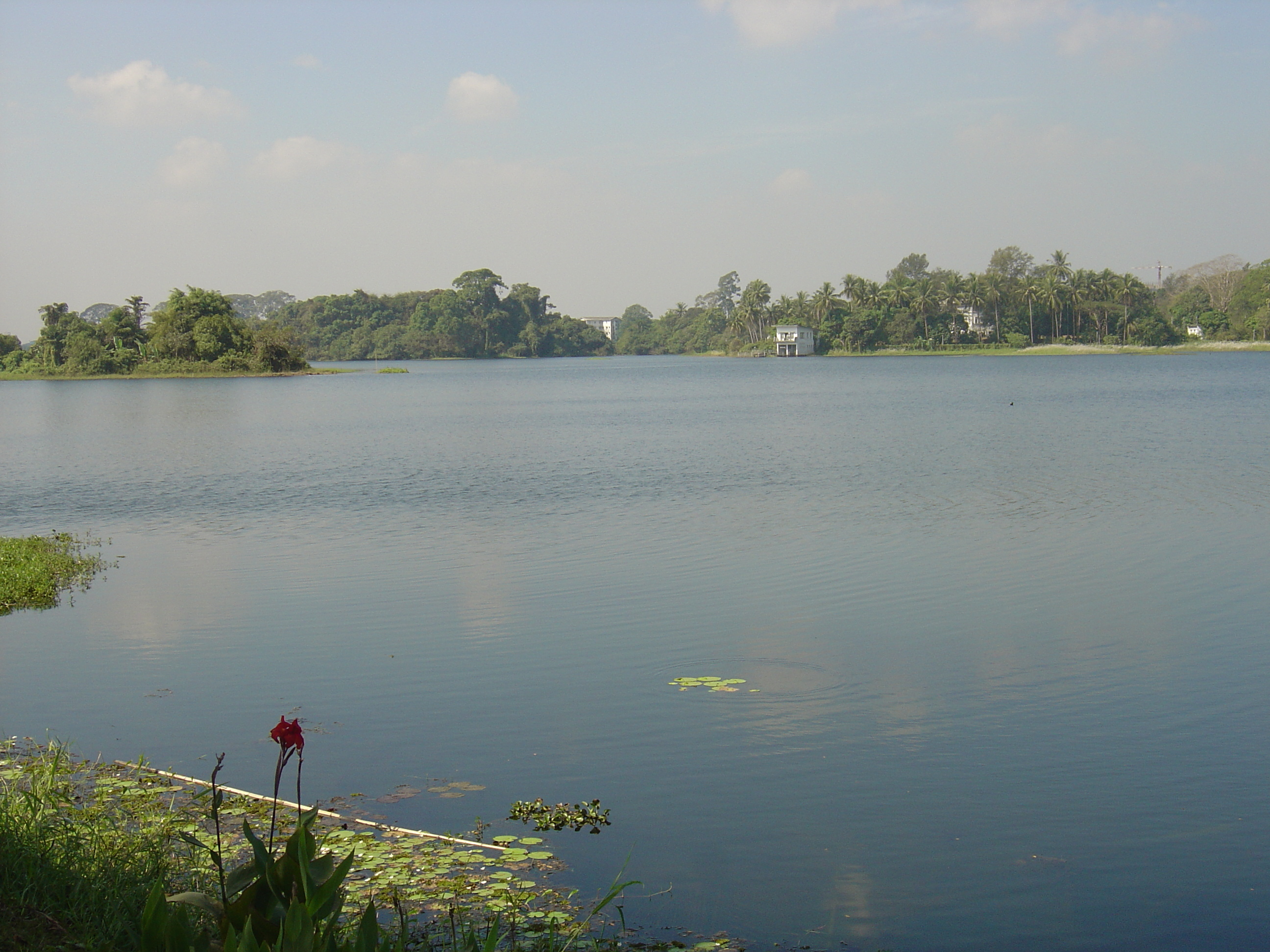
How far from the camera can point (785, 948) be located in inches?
233

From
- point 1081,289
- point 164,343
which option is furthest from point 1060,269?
point 164,343

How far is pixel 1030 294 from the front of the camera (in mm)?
152625

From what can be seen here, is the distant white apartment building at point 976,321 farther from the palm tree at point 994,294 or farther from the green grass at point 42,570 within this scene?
the green grass at point 42,570

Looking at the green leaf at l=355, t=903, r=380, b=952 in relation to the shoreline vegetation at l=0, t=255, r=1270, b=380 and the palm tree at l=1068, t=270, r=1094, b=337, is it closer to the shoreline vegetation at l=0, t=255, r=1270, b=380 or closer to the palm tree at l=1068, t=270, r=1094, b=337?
the shoreline vegetation at l=0, t=255, r=1270, b=380

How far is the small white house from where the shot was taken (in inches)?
6781

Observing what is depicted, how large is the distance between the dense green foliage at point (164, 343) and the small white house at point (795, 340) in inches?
3171

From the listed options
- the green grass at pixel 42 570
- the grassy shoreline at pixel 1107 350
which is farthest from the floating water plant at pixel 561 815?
the grassy shoreline at pixel 1107 350

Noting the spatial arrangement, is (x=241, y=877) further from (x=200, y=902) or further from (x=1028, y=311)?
(x=1028, y=311)

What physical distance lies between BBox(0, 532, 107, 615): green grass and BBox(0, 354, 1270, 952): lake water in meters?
0.54

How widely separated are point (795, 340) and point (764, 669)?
540 feet

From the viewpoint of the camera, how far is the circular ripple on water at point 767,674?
10.5 m

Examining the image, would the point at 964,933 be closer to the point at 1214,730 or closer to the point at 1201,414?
the point at 1214,730

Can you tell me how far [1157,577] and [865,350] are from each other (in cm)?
15912

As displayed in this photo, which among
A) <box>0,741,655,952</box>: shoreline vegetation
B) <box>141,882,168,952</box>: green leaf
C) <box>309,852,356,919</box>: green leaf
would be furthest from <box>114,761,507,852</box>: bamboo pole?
<box>141,882,168,952</box>: green leaf
